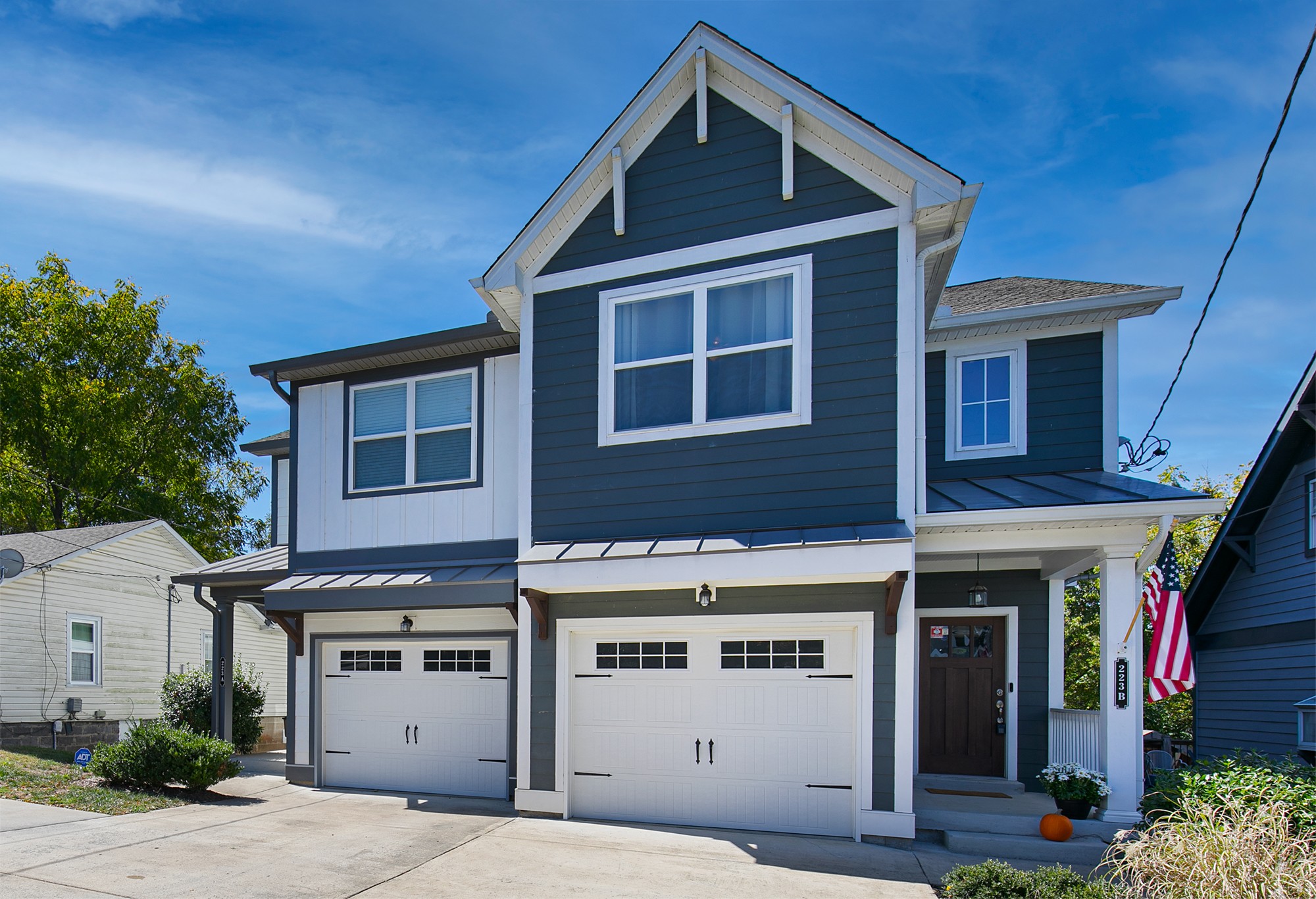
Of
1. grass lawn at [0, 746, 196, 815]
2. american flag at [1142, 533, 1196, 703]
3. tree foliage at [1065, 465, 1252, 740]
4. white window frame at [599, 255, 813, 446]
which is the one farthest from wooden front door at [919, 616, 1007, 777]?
tree foliage at [1065, 465, 1252, 740]

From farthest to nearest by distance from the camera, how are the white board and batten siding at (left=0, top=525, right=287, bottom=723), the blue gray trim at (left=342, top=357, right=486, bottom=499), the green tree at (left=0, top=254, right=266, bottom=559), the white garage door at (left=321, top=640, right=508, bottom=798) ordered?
the green tree at (left=0, top=254, right=266, bottom=559) → the white board and batten siding at (left=0, top=525, right=287, bottom=723) → the blue gray trim at (left=342, top=357, right=486, bottom=499) → the white garage door at (left=321, top=640, right=508, bottom=798)

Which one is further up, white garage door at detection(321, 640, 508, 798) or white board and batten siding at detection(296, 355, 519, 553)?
white board and batten siding at detection(296, 355, 519, 553)

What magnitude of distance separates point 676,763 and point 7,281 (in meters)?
27.7

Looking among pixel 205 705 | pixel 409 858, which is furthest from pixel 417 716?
pixel 205 705

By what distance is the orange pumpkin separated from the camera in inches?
288

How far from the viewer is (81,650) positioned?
16.9 metres

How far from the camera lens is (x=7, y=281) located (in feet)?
83.7

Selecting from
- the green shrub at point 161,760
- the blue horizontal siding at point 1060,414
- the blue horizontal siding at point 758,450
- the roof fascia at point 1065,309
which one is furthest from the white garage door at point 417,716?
the roof fascia at point 1065,309

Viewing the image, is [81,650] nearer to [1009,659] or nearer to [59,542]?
[59,542]

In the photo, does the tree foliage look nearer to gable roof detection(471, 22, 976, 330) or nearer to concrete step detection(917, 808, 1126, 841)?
concrete step detection(917, 808, 1126, 841)

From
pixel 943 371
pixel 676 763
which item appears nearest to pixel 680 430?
pixel 676 763

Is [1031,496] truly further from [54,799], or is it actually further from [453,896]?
[54,799]

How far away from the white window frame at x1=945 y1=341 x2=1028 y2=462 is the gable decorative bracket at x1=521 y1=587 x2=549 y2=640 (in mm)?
5512

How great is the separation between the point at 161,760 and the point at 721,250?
8305mm
